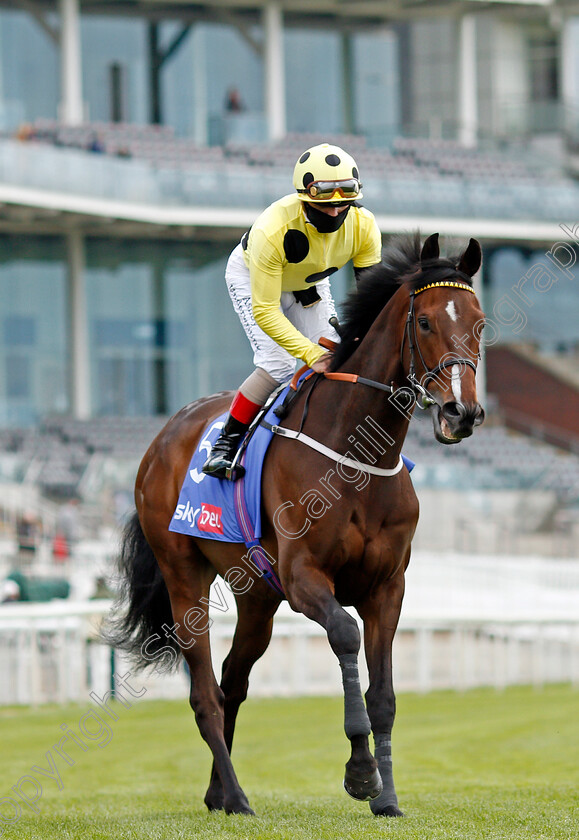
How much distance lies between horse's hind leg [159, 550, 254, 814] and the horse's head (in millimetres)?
1664

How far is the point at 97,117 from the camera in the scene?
22594mm

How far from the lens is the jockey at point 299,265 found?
4.82 meters

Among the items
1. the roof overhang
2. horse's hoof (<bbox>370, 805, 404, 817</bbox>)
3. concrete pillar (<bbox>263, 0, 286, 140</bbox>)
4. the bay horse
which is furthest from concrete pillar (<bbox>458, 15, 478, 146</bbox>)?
horse's hoof (<bbox>370, 805, 404, 817</bbox>)

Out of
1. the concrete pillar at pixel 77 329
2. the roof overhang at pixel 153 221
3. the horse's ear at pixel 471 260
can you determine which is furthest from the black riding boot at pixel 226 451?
the concrete pillar at pixel 77 329

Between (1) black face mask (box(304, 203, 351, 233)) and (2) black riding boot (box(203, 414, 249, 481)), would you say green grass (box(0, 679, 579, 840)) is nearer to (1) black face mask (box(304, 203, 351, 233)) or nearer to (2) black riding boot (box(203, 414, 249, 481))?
(2) black riding boot (box(203, 414, 249, 481))

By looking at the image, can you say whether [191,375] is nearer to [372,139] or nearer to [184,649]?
[372,139]

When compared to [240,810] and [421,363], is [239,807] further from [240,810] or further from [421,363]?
[421,363]

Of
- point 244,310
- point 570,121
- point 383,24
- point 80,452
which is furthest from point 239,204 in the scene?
point 244,310

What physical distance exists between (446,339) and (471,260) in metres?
0.38

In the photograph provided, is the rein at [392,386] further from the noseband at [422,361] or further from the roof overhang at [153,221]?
the roof overhang at [153,221]

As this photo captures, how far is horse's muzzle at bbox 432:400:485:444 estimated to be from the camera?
4.11 m

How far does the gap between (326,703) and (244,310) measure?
5.63 metres

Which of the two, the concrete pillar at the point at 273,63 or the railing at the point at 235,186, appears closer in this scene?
the railing at the point at 235,186

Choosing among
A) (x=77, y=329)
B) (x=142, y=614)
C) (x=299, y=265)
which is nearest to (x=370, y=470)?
(x=299, y=265)
